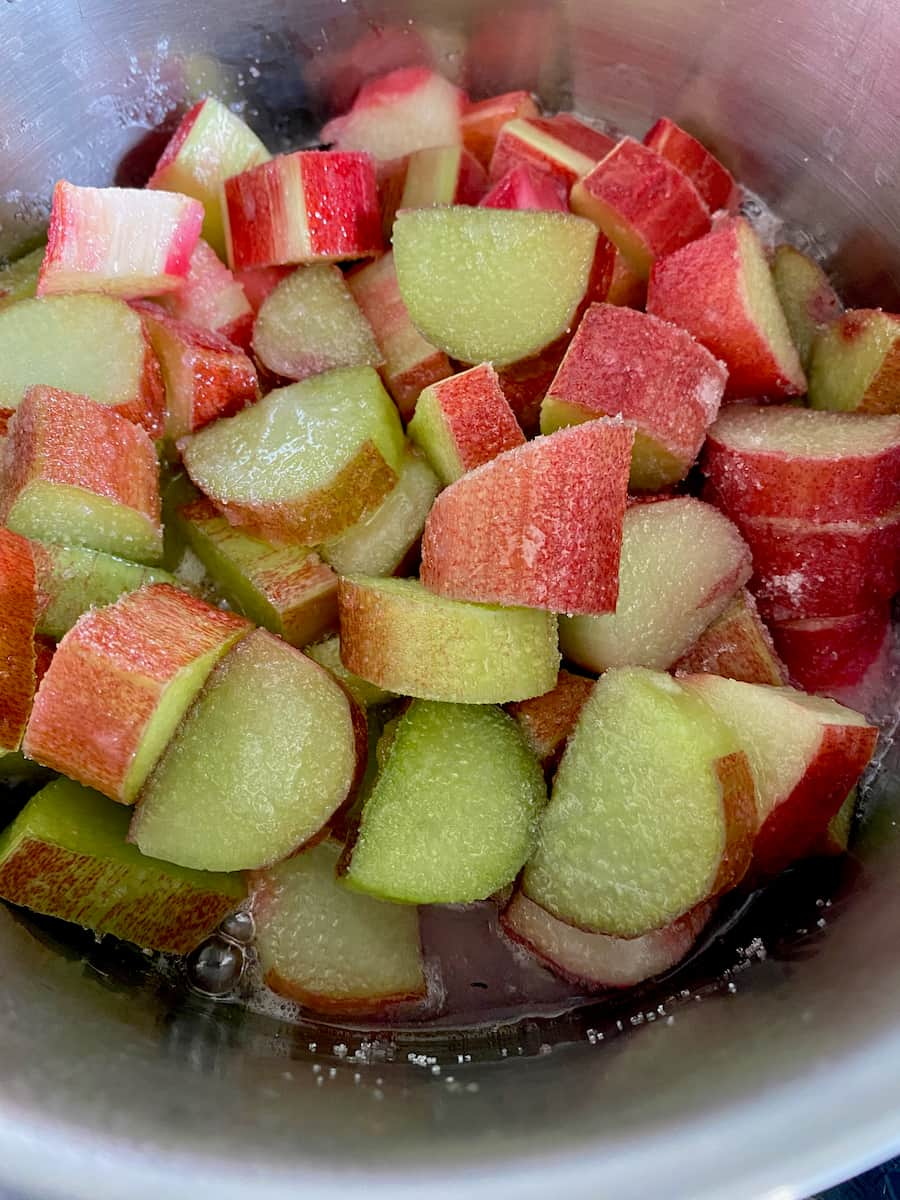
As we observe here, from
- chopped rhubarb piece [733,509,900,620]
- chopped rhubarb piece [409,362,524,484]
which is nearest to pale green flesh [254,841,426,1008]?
chopped rhubarb piece [409,362,524,484]

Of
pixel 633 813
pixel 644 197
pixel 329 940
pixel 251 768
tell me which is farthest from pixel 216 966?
pixel 644 197

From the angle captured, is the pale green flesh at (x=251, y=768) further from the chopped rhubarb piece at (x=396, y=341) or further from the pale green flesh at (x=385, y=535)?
the chopped rhubarb piece at (x=396, y=341)

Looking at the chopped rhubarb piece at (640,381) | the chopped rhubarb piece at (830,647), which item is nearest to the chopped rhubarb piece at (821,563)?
the chopped rhubarb piece at (830,647)

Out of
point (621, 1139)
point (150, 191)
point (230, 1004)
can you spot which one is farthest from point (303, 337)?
point (621, 1139)

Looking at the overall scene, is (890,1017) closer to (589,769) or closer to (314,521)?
(589,769)

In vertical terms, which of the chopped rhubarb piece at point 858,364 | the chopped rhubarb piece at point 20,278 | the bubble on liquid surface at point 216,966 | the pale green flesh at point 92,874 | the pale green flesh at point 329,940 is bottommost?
the bubble on liquid surface at point 216,966

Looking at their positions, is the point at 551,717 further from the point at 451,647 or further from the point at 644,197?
the point at 644,197
